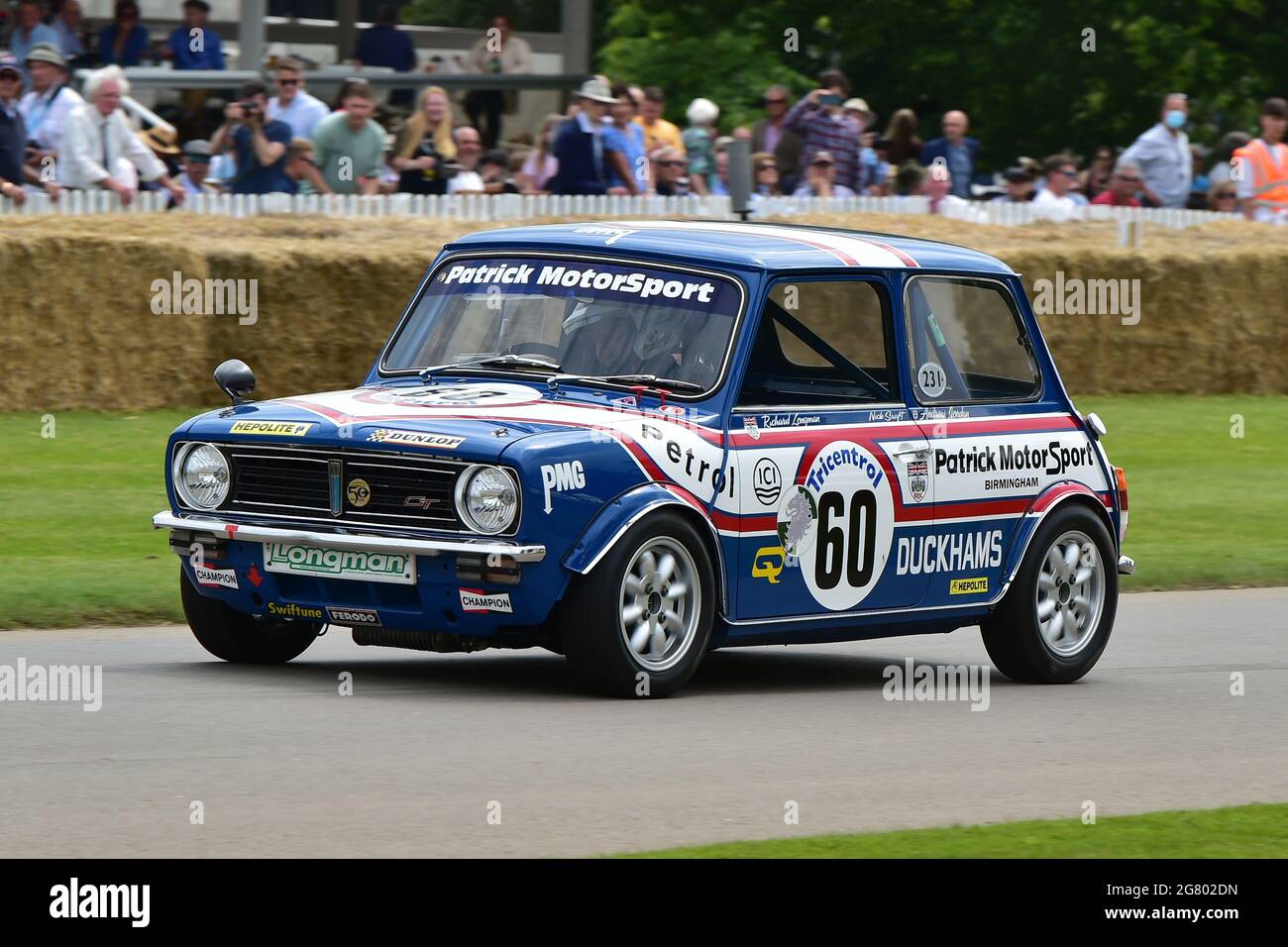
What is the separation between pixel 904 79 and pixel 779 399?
30065mm

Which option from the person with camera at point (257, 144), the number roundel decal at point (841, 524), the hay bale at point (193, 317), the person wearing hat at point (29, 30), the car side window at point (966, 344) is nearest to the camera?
the number roundel decal at point (841, 524)

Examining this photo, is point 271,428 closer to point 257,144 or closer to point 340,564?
point 340,564

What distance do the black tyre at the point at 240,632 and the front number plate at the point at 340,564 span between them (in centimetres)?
54

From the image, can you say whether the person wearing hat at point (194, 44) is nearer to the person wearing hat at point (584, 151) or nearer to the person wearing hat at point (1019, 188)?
the person wearing hat at point (584, 151)

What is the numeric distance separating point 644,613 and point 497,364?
1377mm

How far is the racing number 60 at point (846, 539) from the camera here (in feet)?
31.3

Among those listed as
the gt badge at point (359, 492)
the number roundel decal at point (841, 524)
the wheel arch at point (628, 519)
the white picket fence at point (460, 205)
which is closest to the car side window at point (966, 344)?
the number roundel decal at point (841, 524)

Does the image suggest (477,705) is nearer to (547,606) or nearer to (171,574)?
(547,606)

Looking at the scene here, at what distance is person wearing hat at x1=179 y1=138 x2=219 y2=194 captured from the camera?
20156mm

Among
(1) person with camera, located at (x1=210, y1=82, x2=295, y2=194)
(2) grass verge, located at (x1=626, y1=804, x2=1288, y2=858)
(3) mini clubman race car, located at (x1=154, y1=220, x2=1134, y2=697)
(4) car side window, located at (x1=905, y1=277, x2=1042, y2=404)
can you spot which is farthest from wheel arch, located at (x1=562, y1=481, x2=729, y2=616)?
(1) person with camera, located at (x1=210, y1=82, x2=295, y2=194)

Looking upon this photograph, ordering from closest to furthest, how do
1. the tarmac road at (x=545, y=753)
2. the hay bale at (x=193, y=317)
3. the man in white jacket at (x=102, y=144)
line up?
the tarmac road at (x=545, y=753)
the hay bale at (x=193, y=317)
the man in white jacket at (x=102, y=144)

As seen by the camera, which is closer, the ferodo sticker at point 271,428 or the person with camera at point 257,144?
the ferodo sticker at point 271,428

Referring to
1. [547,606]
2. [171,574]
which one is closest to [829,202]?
[171,574]

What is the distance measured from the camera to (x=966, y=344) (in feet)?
34.5
